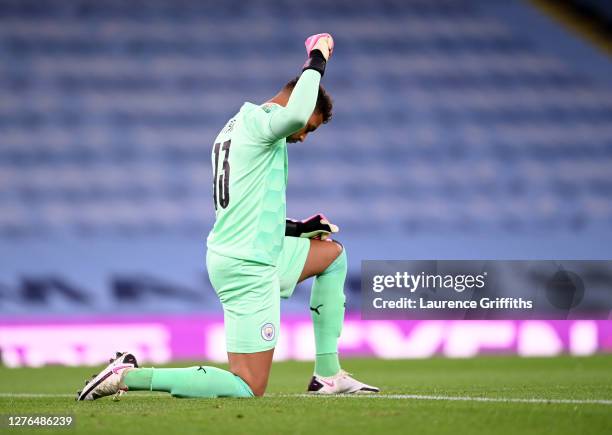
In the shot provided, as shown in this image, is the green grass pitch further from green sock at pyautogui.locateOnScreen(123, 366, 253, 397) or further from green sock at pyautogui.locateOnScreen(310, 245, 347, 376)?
green sock at pyautogui.locateOnScreen(310, 245, 347, 376)

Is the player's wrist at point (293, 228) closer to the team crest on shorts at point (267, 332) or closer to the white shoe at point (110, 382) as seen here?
the team crest on shorts at point (267, 332)

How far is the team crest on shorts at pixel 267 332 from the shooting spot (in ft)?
13.9

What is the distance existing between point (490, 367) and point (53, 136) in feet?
23.5

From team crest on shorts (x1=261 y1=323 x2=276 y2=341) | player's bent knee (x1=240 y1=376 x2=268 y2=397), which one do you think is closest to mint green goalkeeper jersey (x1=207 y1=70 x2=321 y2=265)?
team crest on shorts (x1=261 y1=323 x2=276 y2=341)

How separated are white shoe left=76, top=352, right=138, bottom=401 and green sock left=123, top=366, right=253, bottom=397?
34 mm

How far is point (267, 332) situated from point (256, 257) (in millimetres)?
298

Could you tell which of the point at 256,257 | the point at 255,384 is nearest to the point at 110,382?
the point at 255,384

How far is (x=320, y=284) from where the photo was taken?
15.2 feet

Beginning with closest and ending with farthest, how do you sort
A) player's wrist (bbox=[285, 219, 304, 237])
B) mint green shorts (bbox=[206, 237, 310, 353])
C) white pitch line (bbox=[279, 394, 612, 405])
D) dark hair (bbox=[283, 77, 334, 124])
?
white pitch line (bbox=[279, 394, 612, 405])
mint green shorts (bbox=[206, 237, 310, 353])
dark hair (bbox=[283, 77, 334, 124])
player's wrist (bbox=[285, 219, 304, 237])

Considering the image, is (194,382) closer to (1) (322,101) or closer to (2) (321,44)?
(1) (322,101)

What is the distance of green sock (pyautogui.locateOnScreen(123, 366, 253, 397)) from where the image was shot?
13.5 feet

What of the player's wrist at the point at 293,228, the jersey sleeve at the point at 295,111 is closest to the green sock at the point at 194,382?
the player's wrist at the point at 293,228

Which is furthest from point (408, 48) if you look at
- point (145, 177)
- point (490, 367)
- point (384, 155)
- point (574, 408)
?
point (574, 408)

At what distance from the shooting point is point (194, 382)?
417 centimetres
